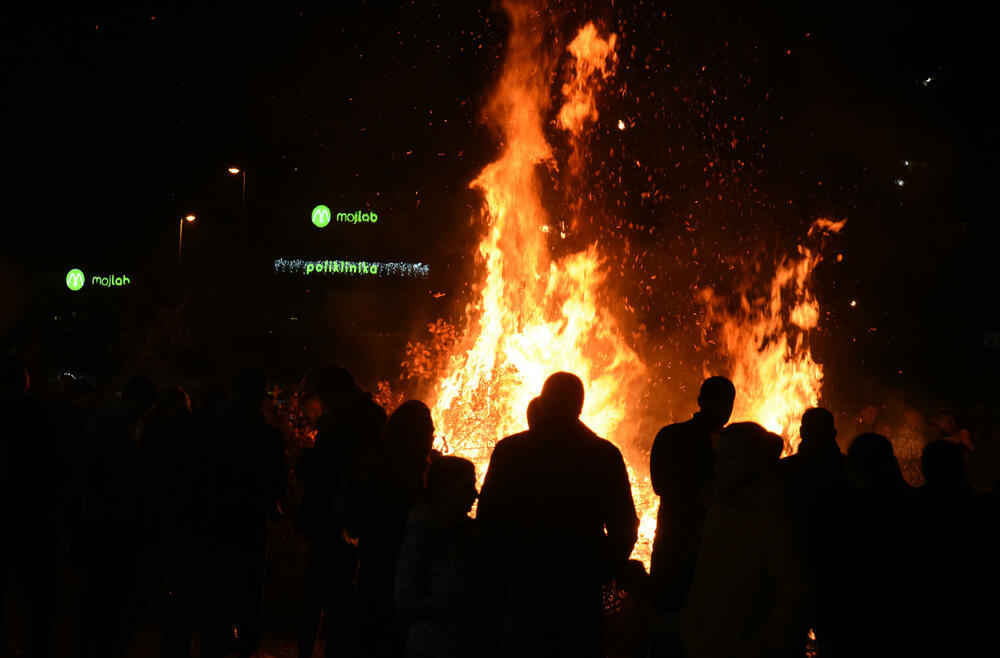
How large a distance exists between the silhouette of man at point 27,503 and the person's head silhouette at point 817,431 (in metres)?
4.62

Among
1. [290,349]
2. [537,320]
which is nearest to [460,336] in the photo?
[537,320]

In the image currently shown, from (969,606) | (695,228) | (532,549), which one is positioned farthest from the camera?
(695,228)

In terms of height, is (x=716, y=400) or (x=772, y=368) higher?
(x=772, y=368)

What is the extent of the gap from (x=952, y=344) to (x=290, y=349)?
21.8 metres

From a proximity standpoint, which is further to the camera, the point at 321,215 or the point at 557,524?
the point at 321,215

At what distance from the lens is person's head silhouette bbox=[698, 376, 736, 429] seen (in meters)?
5.56

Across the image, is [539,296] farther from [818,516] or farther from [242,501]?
[818,516]

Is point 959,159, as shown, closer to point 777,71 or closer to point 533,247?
point 777,71

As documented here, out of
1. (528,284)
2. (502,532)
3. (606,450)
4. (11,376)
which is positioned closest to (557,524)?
(502,532)

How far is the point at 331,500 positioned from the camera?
18.7 feet

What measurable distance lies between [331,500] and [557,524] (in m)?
1.65

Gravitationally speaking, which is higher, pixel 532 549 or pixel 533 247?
pixel 533 247

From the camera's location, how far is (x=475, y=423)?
39.3 ft

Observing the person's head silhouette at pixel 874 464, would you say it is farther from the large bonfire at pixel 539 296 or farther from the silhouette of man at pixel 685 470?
the large bonfire at pixel 539 296
